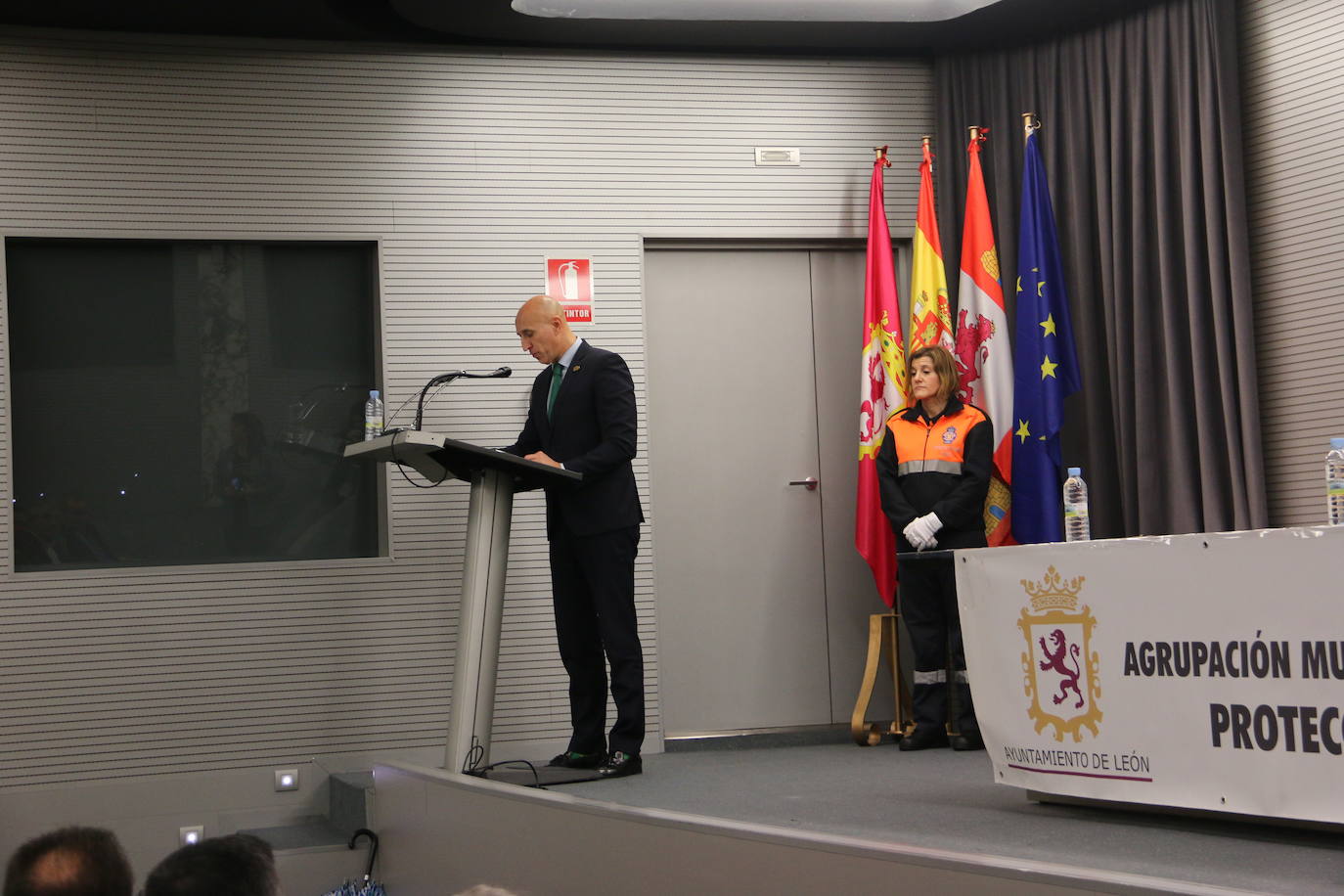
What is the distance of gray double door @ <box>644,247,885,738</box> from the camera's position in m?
5.42

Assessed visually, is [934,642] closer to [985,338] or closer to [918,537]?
[918,537]

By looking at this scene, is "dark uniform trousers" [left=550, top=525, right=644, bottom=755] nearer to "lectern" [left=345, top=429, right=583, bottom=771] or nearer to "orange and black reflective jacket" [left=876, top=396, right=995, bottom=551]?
"lectern" [left=345, top=429, right=583, bottom=771]

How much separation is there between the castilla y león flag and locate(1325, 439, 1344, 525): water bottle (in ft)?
5.53

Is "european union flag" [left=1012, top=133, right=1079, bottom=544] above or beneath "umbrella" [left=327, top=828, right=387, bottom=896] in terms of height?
above

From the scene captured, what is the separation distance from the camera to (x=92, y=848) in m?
1.54

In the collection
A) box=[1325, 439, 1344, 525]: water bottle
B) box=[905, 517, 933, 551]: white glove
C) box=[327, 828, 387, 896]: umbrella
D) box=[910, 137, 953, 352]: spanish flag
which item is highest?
box=[910, 137, 953, 352]: spanish flag

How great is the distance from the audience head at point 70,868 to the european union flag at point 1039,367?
383 centimetres

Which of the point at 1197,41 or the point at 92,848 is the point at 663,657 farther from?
the point at 92,848

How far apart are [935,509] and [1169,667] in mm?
1849

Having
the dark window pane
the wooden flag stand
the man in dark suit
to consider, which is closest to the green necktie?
the man in dark suit

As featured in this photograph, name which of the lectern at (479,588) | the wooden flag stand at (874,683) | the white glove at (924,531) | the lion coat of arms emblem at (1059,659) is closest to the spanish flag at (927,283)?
the white glove at (924,531)

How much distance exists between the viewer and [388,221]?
17.3 ft

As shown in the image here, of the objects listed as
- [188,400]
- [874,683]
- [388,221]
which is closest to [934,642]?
[874,683]

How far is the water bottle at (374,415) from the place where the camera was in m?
4.97
